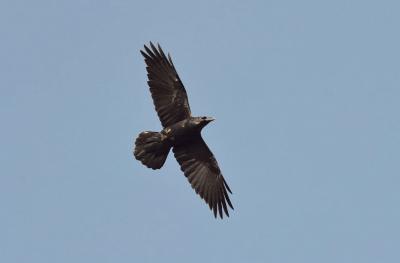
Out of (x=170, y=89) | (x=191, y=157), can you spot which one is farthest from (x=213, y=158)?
(x=170, y=89)

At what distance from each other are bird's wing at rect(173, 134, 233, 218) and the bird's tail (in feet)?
2.44

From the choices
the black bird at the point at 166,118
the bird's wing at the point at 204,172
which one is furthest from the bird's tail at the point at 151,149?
the bird's wing at the point at 204,172

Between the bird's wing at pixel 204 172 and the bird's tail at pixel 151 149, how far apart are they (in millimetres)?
744

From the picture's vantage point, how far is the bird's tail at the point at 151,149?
28323 mm

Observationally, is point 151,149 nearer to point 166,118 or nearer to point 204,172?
point 166,118

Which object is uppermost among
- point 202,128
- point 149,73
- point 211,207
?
point 149,73

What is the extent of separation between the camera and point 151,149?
28.3m

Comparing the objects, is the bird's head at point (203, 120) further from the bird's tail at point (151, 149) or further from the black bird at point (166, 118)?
the bird's tail at point (151, 149)

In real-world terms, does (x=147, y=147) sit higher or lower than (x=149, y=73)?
lower

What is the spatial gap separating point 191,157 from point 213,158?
712mm

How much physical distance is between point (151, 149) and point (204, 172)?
2122mm

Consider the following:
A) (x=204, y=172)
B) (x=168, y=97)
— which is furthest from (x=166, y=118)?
(x=204, y=172)

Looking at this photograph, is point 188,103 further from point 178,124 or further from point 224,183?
point 224,183

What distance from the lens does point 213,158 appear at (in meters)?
29.7
